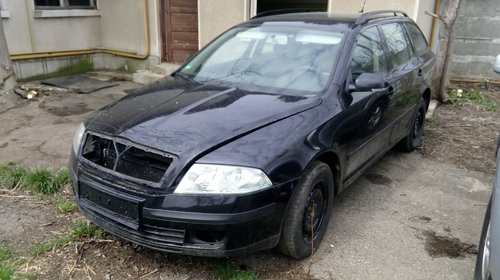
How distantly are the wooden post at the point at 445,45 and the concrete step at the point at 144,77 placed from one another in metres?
5.09

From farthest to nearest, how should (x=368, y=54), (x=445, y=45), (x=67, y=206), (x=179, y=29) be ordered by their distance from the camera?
(x=179, y=29)
(x=445, y=45)
(x=368, y=54)
(x=67, y=206)

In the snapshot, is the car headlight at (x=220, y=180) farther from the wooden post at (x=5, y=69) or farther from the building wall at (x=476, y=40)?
the building wall at (x=476, y=40)

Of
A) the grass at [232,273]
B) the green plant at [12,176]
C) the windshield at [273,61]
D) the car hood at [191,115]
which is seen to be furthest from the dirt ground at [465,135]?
the green plant at [12,176]

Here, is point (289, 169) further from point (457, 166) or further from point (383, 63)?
point (457, 166)

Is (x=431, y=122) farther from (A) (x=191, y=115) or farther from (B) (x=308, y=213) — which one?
(A) (x=191, y=115)

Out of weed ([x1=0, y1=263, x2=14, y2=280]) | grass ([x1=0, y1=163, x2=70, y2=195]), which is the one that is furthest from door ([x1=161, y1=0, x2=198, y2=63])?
weed ([x1=0, y1=263, x2=14, y2=280])

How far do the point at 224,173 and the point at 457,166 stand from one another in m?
3.57

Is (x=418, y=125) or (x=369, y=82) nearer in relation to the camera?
(x=369, y=82)

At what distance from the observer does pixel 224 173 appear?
259cm

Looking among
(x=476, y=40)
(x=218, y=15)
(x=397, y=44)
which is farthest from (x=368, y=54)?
(x=476, y=40)

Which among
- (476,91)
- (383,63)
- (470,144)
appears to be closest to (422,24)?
(476,91)

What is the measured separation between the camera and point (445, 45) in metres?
7.05

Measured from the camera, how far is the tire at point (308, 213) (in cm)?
289

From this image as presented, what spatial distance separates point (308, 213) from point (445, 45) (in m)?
5.22
